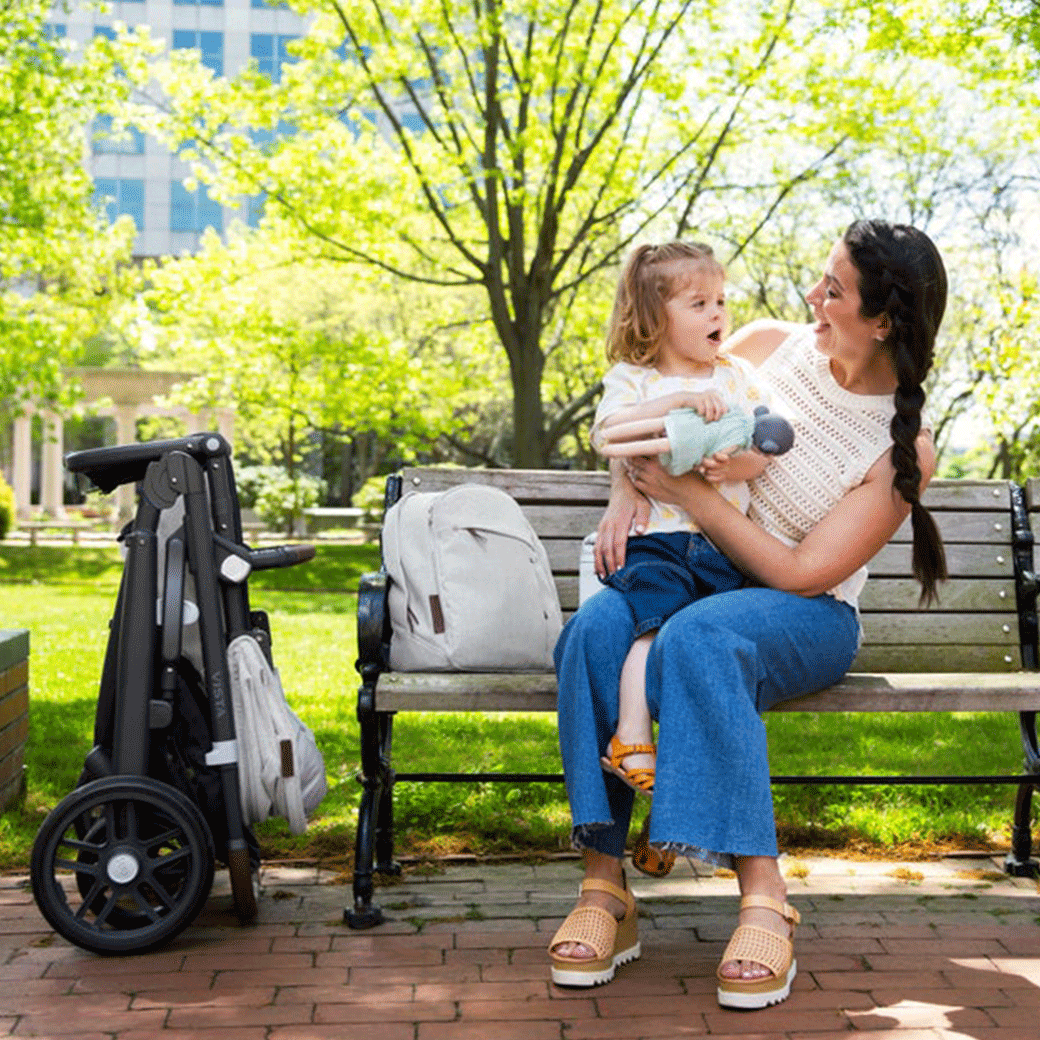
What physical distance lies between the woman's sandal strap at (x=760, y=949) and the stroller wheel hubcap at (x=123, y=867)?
133 centimetres

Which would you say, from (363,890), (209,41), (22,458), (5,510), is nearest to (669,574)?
(363,890)

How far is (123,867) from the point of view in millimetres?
3492

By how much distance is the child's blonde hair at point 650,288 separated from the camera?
11.7 feet

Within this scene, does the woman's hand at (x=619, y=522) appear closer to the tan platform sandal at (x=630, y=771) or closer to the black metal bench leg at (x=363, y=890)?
the tan platform sandal at (x=630, y=771)

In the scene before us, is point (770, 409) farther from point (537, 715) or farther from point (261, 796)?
point (537, 715)

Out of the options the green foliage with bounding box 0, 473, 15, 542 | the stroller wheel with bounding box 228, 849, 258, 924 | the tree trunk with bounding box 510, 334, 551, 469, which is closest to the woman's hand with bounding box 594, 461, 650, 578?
the stroller wheel with bounding box 228, 849, 258, 924

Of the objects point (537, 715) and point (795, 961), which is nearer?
point (795, 961)

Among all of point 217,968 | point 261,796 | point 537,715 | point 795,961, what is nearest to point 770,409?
point 795,961

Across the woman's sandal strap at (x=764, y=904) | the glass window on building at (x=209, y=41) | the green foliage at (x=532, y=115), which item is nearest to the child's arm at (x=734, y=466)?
the woman's sandal strap at (x=764, y=904)

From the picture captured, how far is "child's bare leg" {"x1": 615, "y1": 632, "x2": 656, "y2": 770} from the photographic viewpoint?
3.30 meters

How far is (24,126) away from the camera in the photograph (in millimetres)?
17672

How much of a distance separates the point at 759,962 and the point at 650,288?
1510 millimetres

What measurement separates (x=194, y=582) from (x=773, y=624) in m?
1.36

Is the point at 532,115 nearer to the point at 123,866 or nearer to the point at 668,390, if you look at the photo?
the point at 668,390
